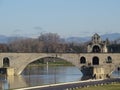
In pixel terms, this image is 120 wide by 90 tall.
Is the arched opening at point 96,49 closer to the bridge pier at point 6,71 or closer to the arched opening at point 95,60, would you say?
the arched opening at point 95,60

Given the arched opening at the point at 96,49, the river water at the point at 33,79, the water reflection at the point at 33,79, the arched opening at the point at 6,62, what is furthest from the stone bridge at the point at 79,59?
the arched opening at the point at 96,49

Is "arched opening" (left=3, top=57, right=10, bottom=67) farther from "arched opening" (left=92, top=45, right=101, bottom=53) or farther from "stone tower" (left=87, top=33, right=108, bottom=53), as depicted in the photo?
"arched opening" (left=92, top=45, right=101, bottom=53)

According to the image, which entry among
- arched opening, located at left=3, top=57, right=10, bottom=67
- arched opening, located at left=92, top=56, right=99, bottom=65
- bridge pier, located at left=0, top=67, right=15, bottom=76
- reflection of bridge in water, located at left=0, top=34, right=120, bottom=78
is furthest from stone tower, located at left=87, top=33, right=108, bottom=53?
bridge pier, located at left=0, top=67, right=15, bottom=76

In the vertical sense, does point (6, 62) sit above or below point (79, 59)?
above

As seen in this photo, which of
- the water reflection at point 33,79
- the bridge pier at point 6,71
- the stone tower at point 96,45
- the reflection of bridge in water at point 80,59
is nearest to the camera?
the water reflection at point 33,79

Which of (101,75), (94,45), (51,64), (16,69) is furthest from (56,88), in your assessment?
(51,64)

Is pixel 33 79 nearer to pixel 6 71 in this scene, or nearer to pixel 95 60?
pixel 6 71

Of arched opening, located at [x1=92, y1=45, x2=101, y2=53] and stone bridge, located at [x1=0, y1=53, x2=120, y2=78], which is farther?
arched opening, located at [x1=92, y1=45, x2=101, y2=53]

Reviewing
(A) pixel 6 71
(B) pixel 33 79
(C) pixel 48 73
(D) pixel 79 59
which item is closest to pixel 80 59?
(D) pixel 79 59

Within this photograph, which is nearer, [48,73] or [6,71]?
[6,71]

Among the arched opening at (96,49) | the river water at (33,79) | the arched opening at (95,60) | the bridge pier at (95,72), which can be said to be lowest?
the river water at (33,79)

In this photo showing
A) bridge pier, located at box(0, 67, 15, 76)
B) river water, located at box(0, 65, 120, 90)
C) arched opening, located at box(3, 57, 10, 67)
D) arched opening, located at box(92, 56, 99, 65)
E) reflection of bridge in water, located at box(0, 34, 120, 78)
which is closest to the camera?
river water, located at box(0, 65, 120, 90)

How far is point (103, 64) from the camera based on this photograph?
124m

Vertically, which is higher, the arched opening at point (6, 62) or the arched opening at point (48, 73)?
the arched opening at point (6, 62)
